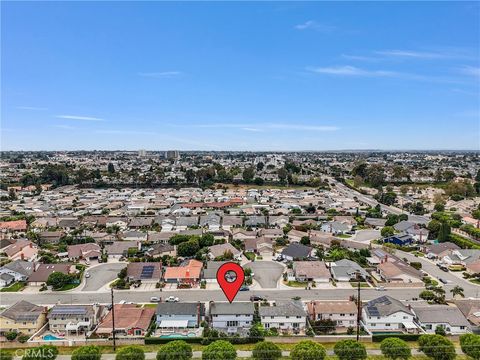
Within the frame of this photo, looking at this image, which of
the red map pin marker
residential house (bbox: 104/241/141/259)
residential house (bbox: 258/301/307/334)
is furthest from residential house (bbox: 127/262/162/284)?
the red map pin marker

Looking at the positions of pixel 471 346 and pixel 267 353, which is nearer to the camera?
pixel 267 353

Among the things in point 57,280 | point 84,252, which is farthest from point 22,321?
point 84,252

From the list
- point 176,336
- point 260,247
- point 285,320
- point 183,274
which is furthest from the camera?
point 260,247

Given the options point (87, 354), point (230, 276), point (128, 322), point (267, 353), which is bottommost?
point (128, 322)

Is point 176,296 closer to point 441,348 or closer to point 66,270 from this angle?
point 66,270

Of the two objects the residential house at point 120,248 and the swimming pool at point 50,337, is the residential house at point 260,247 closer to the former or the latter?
the residential house at point 120,248

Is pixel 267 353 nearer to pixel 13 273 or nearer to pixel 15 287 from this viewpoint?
pixel 15 287
